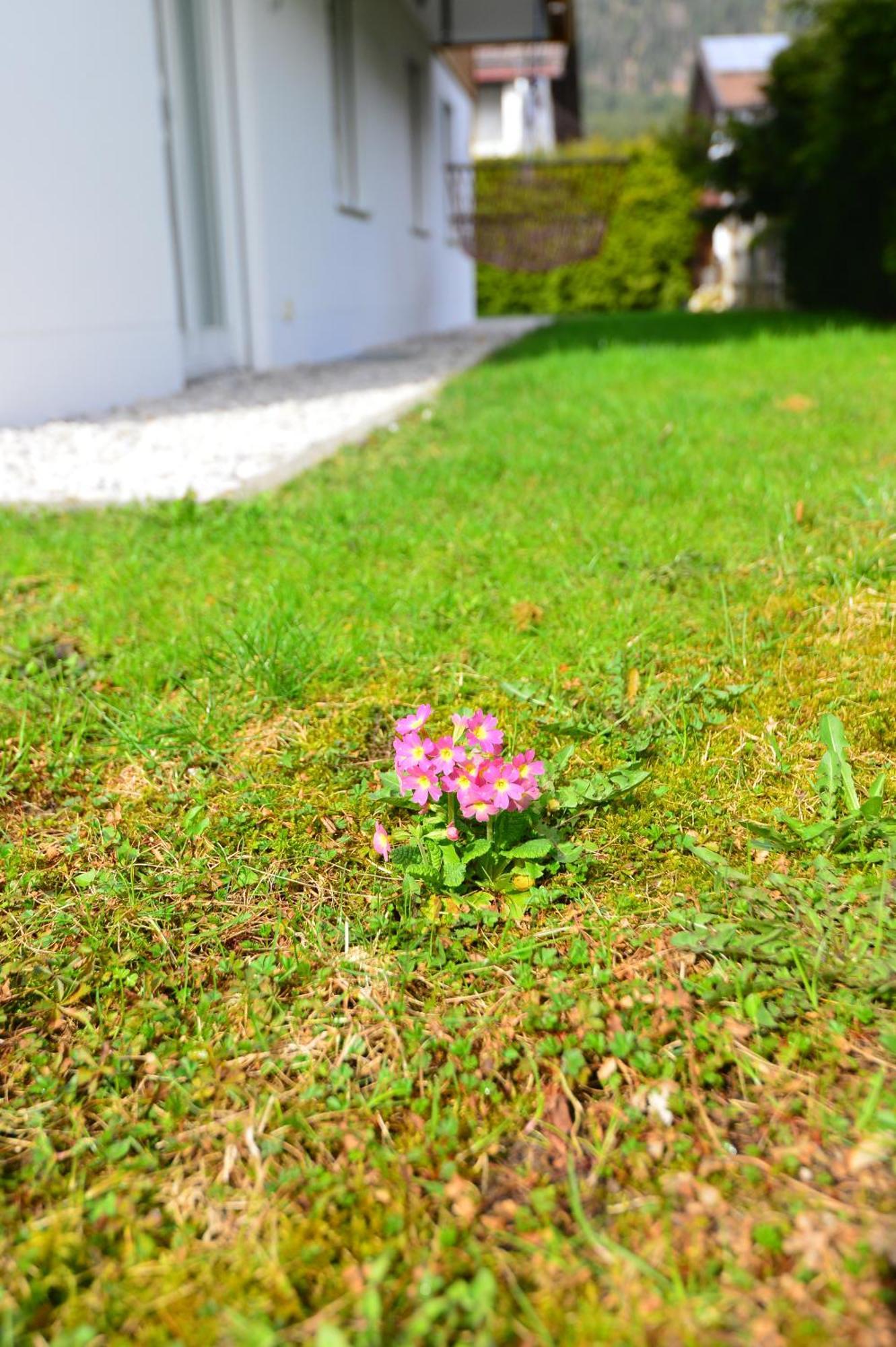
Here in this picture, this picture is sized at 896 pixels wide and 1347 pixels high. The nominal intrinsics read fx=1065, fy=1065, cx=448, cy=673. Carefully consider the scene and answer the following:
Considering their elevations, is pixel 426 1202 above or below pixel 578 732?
below

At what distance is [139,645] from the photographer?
90.6 inches

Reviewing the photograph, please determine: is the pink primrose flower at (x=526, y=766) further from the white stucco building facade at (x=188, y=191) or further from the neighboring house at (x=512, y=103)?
the neighboring house at (x=512, y=103)

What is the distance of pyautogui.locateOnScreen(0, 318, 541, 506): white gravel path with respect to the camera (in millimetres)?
3705

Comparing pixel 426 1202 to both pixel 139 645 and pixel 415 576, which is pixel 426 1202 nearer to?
pixel 139 645

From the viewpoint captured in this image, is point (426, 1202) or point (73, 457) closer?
point (426, 1202)

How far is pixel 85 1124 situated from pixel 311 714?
93 centimetres

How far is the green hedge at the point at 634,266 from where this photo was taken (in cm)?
2027

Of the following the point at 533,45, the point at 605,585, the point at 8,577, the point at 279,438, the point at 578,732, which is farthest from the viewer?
the point at 533,45

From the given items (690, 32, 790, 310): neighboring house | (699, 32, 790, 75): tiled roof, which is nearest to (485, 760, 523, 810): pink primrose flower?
(690, 32, 790, 310): neighboring house

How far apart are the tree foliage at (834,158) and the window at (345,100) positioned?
414cm

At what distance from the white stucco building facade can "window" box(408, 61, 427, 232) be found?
117 centimetres

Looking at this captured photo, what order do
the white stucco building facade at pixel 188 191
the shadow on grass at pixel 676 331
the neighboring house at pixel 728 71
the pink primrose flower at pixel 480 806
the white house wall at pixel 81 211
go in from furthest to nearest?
the neighboring house at pixel 728 71 < the shadow on grass at pixel 676 331 < the white stucco building facade at pixel 188 191 < the white house wall at pixel 81 211 < the pink primrose flower at pixel 480 806

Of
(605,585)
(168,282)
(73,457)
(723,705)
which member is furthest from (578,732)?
(168,282)

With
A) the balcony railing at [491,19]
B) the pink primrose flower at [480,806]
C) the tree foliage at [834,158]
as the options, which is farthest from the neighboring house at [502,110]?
the pink primrose flower at [480,806]
